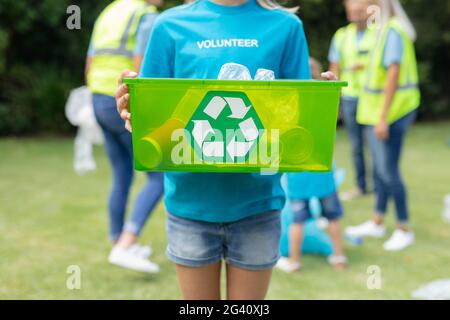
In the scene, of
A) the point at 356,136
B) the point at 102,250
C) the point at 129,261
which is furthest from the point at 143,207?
the point at 356,136

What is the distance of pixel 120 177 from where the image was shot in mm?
3848

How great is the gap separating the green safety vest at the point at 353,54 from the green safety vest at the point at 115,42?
93.9 inches

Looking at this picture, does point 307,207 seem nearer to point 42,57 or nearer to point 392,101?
point 392,101

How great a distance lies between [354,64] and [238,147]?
4166 millimetres

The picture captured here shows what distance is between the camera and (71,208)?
17.5 feet

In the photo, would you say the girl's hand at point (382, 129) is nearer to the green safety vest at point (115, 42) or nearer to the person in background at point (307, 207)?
the person in background at point (307, 207)

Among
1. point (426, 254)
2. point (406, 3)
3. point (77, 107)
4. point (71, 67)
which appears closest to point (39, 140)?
point (71, 67)

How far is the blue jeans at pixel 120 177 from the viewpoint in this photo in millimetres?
3639

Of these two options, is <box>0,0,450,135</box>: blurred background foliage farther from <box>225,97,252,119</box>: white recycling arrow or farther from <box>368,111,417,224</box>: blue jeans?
<box>225,97,252,119</box>: white recycling arrow

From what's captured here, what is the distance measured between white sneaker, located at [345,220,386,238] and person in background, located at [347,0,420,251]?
8 cm

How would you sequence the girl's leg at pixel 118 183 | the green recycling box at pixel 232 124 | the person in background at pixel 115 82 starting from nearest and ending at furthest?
the green recycling box at pixel 232 124 < the person in background at pixel 115 82 < the girl's leg at pixel 118 183

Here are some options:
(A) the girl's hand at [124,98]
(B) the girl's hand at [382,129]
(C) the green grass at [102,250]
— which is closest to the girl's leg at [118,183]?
(C) the green grass at [102,250]
